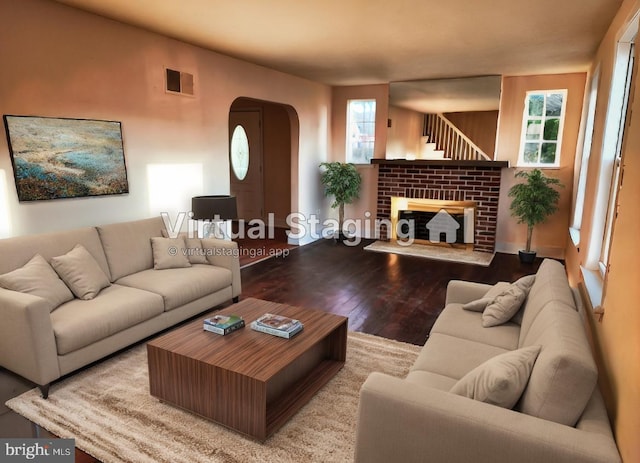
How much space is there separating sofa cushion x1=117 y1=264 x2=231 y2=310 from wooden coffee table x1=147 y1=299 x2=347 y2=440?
0.71m

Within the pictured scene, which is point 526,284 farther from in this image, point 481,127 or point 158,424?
point 481,127

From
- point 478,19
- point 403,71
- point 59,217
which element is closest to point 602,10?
point 478,19

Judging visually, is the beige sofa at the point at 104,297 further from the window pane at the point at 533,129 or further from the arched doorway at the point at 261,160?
the window pane at the point at 533,129

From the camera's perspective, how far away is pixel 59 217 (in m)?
3.43

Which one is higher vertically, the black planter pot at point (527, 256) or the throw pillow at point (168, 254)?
the throw pillow at point (168, 254)

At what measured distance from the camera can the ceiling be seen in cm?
326

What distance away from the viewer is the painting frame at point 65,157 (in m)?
3.13

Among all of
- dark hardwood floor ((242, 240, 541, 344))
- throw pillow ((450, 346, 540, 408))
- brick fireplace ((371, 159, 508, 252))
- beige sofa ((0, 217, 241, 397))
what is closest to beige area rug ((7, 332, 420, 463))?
beige sofa ((0, 217, 241, 397))

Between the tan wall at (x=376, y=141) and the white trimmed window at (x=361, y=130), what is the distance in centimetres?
8

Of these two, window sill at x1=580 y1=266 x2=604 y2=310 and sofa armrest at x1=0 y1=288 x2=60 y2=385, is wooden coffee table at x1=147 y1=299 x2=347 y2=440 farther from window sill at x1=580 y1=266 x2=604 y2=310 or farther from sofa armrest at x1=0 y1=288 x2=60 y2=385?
window sill at x1=580 y1=266 x2=604 y2=310

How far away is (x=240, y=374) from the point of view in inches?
82.8

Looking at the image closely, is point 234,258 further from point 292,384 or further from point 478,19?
point 478,19

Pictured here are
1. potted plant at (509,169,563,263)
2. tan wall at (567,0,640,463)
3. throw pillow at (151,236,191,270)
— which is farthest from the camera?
potted plant at (509,169,563,263)

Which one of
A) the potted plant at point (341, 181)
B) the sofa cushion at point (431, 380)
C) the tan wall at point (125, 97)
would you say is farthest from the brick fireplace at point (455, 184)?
the sofa cushion at point (431, 380)
